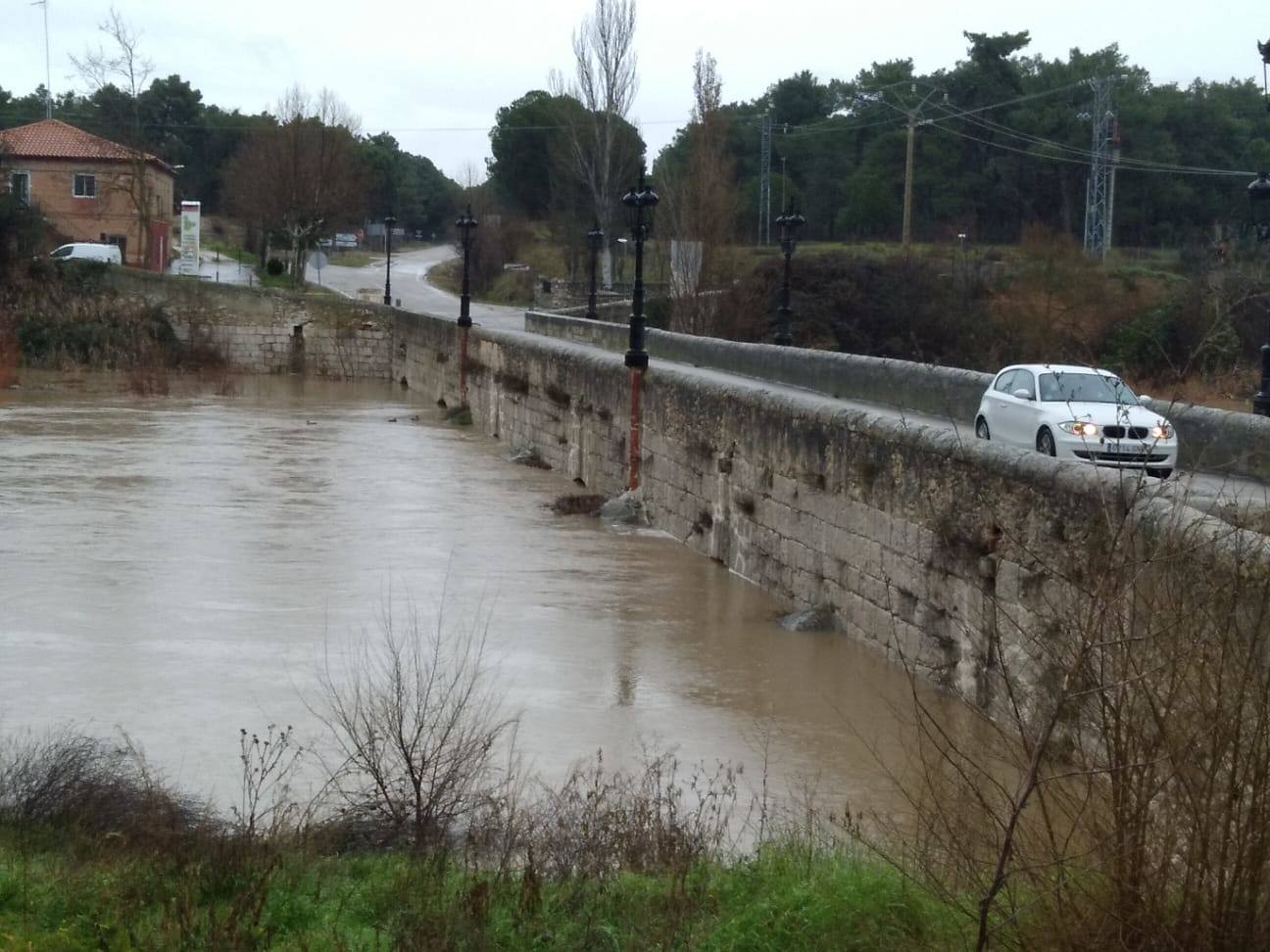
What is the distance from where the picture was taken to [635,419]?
2095 centimetres

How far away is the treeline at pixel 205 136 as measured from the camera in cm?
7338

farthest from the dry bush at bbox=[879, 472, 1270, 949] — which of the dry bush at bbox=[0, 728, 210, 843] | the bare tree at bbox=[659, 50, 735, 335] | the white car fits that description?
the bare tree at bbox=[659, 50, 735, 335]

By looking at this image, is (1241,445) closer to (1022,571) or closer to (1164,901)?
(1022,571)

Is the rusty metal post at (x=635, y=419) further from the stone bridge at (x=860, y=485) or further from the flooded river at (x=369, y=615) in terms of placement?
the flooded river at (x=369, y=615)

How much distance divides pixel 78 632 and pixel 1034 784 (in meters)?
11.0

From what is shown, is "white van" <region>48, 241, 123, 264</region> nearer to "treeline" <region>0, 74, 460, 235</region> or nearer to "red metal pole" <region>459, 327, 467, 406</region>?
"treeline" <region>0, 74, 460, 235</region>

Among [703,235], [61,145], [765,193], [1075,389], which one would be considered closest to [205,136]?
[61,145]

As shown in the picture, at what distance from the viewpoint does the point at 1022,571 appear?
404 inches

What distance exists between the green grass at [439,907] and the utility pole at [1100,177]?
4793cm

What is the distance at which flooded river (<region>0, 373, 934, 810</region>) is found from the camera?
11.1 meters

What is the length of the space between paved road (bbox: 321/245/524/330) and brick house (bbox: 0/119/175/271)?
8274 mm

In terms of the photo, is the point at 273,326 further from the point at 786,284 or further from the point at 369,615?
the point at 369,615

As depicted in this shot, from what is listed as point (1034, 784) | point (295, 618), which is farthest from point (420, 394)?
point (1034, 784)

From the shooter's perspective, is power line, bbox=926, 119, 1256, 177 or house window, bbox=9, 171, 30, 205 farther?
power line, bbox=926, 119, 1256, 177
